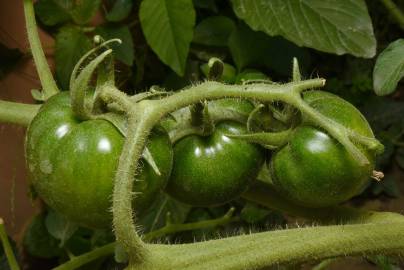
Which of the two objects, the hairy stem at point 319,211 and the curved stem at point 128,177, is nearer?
the curved stem at point 128,177

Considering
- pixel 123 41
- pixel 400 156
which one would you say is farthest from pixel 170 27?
pixel 400 156

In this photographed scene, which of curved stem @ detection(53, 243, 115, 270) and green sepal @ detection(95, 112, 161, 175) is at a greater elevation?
green sepal @ detection(95, 112, 161, 175)

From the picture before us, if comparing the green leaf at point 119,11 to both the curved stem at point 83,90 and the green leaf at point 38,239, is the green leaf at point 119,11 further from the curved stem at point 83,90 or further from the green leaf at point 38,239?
the curved stem at point 83,90

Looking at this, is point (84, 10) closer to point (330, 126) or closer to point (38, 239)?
point (38, 239)

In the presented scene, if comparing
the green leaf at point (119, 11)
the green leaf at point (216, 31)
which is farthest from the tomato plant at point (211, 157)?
the green leaf at point (216, 31)

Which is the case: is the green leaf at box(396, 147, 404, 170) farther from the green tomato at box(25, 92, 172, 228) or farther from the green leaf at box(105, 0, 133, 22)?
the green tomato at box(25, 92, 172, 228)

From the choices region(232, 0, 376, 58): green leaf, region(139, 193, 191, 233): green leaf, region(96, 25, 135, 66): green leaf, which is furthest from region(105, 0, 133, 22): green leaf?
region(139, 193, 191, 233): green leaf
